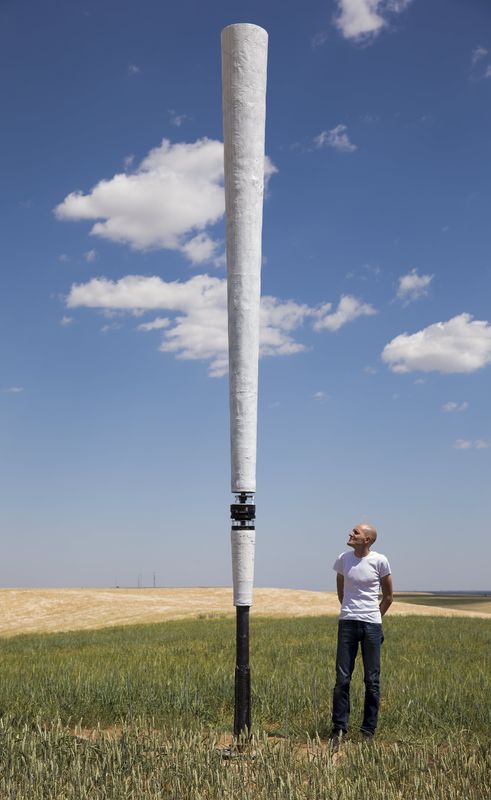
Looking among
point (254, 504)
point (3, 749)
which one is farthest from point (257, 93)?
point (3, 749)

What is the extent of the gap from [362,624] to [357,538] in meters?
0.87

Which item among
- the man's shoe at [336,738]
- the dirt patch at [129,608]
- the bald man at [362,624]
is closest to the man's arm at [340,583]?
the bald man at [362,624]

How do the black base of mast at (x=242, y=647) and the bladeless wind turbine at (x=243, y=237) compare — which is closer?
the black base of mast at (x=242, y=647)

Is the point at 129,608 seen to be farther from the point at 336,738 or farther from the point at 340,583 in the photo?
the point at 336,738

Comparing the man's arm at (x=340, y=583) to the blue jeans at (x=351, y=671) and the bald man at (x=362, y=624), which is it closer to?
the bald man at (x=362, y=624)

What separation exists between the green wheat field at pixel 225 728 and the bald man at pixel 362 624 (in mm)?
311

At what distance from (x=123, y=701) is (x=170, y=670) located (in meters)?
2.64

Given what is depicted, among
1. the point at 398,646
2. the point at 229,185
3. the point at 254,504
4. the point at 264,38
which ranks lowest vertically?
the point at 398,646

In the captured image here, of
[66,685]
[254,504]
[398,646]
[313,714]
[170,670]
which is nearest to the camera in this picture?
[254,504]

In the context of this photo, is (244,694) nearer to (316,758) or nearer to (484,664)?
(316,758)

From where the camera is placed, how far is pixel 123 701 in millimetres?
9102

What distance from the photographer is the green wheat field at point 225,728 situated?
583 cm

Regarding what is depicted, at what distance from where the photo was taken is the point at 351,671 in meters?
7.97

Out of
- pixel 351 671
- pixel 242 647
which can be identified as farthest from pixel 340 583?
pixel 242 647
